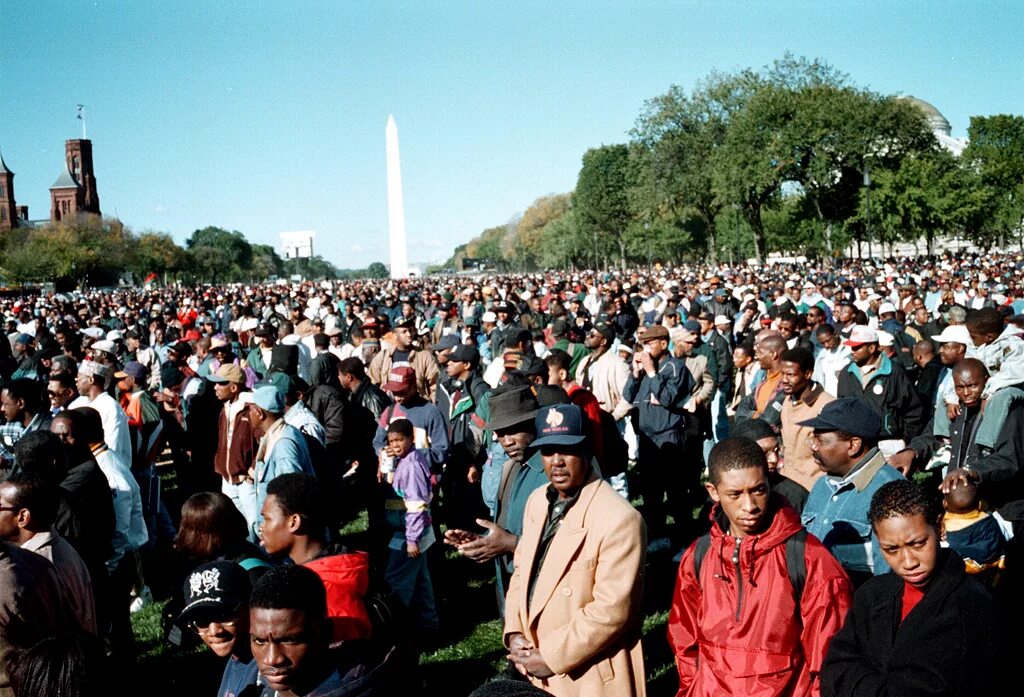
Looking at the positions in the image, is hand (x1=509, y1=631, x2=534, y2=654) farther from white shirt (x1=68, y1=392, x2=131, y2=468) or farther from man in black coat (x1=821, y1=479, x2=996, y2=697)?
white shirt (x1=68, y1=392, x2=131, y2=468)

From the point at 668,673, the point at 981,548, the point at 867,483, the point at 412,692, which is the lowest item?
the point at 668,673

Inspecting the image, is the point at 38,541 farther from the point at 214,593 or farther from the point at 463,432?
the point at 463,432

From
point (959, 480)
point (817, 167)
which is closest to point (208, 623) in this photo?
point (959, 480)

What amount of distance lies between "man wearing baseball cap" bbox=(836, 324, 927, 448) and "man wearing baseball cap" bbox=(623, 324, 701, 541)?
1.47m

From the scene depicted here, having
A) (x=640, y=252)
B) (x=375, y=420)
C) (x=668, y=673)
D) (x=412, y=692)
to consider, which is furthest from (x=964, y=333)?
(x=640, y=252)

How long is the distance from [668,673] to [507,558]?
1.47 m

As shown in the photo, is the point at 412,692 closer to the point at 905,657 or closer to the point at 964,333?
the point at 905,657

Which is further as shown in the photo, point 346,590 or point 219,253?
point 219,253

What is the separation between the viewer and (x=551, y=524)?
12.8 feet

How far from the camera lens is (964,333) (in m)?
8.80

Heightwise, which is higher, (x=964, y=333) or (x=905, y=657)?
(x=964, y=333)

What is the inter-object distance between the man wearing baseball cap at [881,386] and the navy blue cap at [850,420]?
407 cm

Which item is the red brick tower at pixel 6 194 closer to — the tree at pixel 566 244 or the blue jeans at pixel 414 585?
the tree at pixel 566 244

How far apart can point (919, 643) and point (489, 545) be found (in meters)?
1.86
